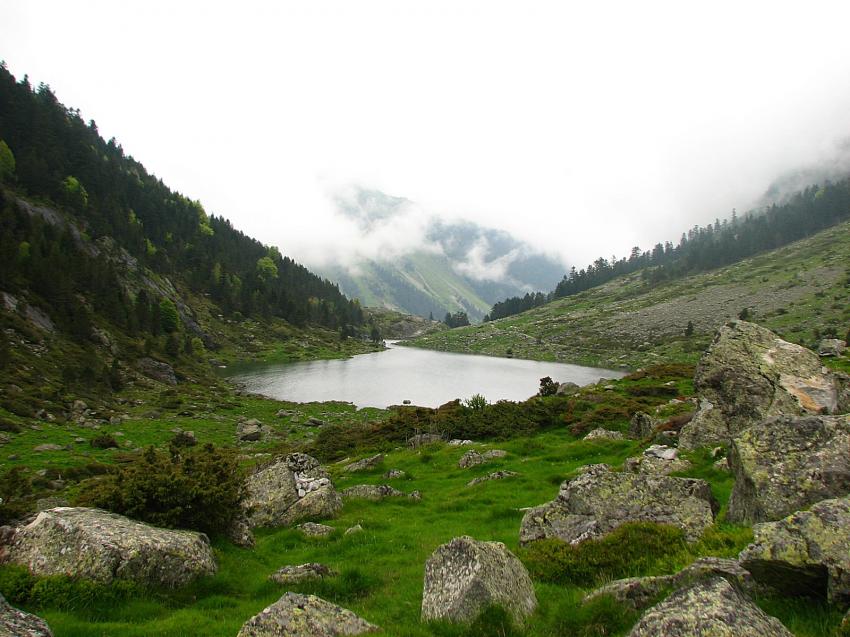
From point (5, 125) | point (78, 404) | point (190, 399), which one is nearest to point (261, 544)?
point (78, 404)

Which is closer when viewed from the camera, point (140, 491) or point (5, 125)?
point (140, 491)

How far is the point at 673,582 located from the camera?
686cm

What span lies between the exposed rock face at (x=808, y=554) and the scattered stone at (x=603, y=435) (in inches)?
910

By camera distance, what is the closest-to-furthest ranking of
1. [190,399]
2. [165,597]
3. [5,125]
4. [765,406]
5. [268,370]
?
[165,597], [765,406], [190,399], [268,370], [5,125]

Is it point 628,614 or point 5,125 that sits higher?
point 5,125

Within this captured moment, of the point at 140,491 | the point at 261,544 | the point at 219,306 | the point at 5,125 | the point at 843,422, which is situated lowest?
the point at 261,544

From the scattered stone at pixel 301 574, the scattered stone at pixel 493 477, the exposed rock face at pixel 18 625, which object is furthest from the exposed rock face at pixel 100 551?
the scattered stone at pixel 493 477

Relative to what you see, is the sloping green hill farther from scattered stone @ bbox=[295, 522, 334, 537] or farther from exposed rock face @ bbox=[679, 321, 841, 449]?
scattered stone @ bbox=[295, 522, 334, 537]

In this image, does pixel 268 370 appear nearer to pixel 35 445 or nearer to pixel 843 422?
pixel 35 445

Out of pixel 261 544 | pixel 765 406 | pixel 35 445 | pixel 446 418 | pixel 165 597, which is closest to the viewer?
pixel 165 597

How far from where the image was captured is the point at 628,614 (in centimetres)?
686

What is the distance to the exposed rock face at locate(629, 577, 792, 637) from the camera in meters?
4.87

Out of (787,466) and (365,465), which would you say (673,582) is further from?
(365,465)

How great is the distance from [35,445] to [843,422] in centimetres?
4269
